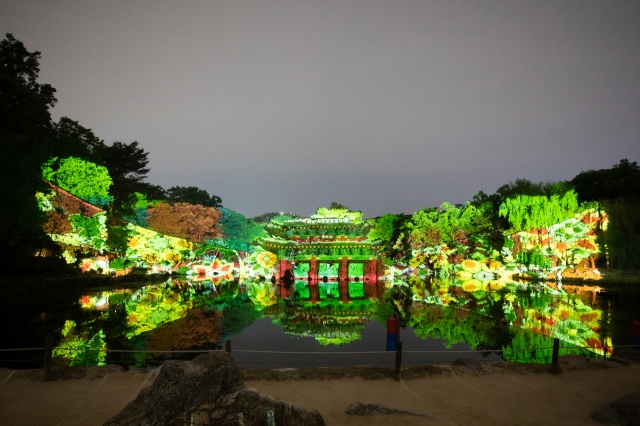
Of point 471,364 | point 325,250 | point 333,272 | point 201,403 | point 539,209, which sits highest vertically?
point 539,209

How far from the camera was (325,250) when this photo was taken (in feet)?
103

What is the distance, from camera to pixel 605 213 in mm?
28719

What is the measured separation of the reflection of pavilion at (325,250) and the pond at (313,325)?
7577mm

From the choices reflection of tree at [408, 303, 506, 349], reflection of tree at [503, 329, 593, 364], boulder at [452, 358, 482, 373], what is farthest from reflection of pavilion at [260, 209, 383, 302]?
boulder at [452, 358, 482, 373]

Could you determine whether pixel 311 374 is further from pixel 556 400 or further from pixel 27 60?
pixel 27 60

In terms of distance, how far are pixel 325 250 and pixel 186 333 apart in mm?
19635

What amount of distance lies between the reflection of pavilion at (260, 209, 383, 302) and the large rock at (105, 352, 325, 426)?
26.5 m

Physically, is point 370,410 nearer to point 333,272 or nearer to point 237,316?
point 237,316

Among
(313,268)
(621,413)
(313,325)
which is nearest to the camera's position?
(621,413)

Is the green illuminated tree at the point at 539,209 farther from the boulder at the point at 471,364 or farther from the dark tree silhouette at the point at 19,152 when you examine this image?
the dark tree silhouette at the point at 19,152

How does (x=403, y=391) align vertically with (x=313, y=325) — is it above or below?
above

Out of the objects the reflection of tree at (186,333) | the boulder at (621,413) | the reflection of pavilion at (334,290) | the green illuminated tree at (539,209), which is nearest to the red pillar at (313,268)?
the reflection of pavilion at (334,290)

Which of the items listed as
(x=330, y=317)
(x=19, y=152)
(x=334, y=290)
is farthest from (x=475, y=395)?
(x=19, y=152)

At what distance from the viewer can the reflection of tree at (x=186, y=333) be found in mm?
10938
